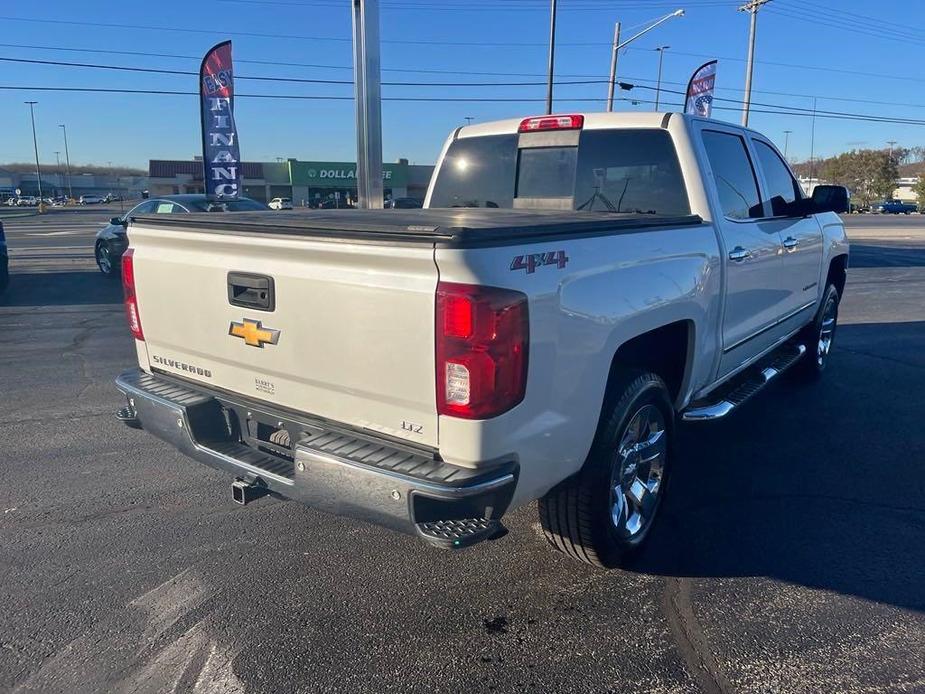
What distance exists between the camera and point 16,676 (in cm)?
257

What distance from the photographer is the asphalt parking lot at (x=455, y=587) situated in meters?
2.63

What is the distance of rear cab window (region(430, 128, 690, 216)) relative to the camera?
4.15 m

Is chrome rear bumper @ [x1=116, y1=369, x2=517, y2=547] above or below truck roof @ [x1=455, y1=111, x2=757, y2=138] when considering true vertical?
below

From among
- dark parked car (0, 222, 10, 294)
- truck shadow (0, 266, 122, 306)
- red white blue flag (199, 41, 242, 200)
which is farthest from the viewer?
red white blue flag (199, 41, 242, 200)

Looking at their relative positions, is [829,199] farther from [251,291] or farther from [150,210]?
[150,210]

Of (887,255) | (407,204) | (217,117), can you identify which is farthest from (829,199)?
(887,255)

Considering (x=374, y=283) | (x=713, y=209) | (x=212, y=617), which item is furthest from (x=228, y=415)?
(x=713, y=209)

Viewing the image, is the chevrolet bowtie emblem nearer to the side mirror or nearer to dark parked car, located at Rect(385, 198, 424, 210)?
dark parked car, located at Rect(385, 198, 424, 210)

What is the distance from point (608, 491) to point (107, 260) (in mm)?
13276

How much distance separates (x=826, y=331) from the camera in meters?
6.85

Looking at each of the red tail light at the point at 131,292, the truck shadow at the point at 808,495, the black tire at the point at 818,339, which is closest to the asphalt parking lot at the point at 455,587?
the truck shadow at the point at 808,495

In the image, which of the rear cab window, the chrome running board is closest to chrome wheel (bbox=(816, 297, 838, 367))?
the chrome running board

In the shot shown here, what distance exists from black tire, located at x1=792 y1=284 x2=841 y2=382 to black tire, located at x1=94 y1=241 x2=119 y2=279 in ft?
40.1

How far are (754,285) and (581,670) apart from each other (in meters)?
2.76
